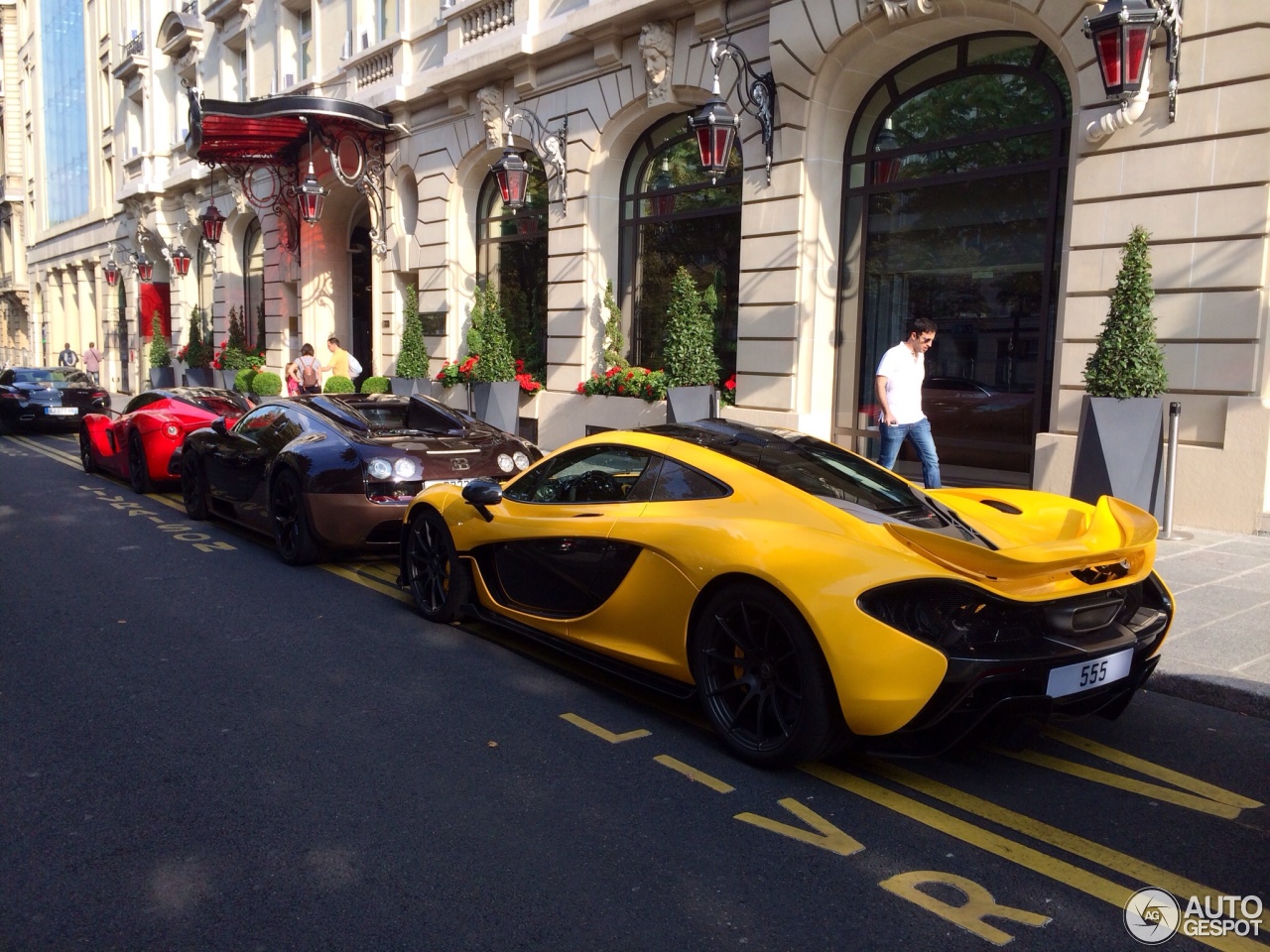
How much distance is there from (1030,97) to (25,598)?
1023cm

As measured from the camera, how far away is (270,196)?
24.5m

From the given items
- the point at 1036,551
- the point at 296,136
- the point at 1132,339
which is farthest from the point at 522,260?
the point at 1036,551

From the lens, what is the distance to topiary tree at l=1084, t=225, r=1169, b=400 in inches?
341

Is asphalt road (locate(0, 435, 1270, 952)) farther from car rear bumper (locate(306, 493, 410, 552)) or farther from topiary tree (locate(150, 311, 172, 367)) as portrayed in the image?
topiary tree (locate(150, 311, 172, 367))

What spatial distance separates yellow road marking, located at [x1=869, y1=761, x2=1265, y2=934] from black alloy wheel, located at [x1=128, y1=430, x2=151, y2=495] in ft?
33.1

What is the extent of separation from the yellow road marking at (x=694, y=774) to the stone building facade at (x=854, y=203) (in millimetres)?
6685

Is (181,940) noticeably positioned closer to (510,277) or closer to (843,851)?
(843,851)

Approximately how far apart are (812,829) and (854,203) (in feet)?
33.6

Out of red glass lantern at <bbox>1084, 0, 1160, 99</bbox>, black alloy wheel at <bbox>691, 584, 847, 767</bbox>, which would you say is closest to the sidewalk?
black alloy wheel at <bbox>691, 584, 847, 767</bbox>

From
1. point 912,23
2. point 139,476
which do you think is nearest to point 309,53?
point 139,476

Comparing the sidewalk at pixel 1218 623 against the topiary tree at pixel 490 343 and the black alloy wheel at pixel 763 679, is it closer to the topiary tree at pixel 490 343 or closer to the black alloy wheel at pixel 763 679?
the black alloy wheel at pixel 763 679

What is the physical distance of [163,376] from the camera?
31.2 m

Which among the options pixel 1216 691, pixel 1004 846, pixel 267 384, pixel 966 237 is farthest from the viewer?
pixel 267 384

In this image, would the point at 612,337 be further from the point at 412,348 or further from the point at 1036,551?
the point at 1036,551
